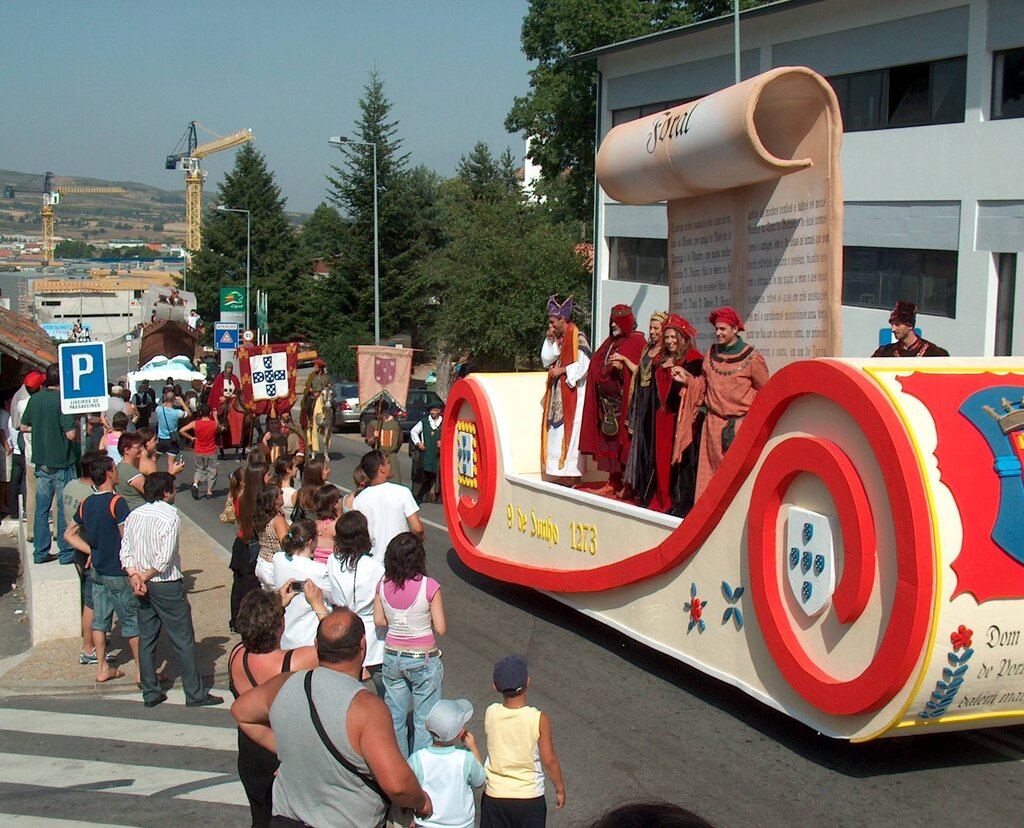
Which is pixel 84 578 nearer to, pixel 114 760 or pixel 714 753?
pixel 114 760

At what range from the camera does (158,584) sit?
793 cm

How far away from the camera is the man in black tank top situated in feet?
13.4

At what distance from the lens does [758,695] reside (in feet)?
24.0

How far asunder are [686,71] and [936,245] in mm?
8917

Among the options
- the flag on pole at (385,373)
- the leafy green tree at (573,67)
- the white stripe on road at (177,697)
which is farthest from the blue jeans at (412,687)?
the leafy green tree at (573,67)

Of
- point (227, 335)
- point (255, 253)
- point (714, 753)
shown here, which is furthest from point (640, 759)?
point (255, 253)

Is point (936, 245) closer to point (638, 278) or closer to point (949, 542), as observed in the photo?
point (638, 278)

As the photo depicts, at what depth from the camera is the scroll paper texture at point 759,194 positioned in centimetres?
805

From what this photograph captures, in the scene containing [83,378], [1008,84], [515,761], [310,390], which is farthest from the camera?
[310,390]

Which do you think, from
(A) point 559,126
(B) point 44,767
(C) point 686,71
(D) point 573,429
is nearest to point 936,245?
(C) point 686,71

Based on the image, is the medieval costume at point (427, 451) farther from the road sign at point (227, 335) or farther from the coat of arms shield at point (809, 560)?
the road sign at point (227, 335)

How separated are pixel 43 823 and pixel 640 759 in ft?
11.0

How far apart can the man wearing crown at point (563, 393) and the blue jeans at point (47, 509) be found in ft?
15.7

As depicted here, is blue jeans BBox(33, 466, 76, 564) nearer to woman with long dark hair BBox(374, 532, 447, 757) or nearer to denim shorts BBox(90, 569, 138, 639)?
denim shorts BBox(90, 569, 138, 639)
